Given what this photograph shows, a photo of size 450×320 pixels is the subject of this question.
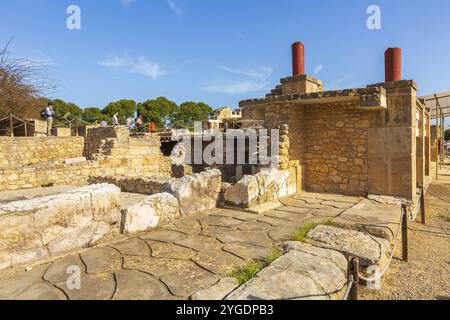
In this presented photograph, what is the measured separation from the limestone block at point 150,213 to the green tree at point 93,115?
30.5m

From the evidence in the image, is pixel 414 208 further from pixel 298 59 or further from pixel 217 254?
pixel 217 254

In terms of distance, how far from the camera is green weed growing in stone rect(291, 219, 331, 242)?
3.47 meters

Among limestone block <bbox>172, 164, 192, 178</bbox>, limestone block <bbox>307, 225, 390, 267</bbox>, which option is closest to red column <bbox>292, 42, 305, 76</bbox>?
limestone block <bbox>307, 225, 390, 267</bbox>

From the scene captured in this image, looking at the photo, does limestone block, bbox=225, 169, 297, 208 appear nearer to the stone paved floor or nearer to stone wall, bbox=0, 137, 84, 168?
the stone paved floor

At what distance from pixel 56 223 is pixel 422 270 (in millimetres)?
4623

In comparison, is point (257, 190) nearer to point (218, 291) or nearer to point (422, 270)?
point (422, 270)

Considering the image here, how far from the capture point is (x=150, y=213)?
3.92m

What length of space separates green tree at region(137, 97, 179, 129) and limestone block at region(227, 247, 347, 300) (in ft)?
109

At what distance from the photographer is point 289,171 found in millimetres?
6793

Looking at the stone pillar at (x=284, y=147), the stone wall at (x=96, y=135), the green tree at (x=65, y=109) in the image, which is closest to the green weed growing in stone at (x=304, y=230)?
the stone pillar at (x=284, y=147)

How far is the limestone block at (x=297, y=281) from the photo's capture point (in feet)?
6.66

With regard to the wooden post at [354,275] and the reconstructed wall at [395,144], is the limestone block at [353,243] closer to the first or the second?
the wooden post at [354,275]

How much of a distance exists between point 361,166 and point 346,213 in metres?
2.42
